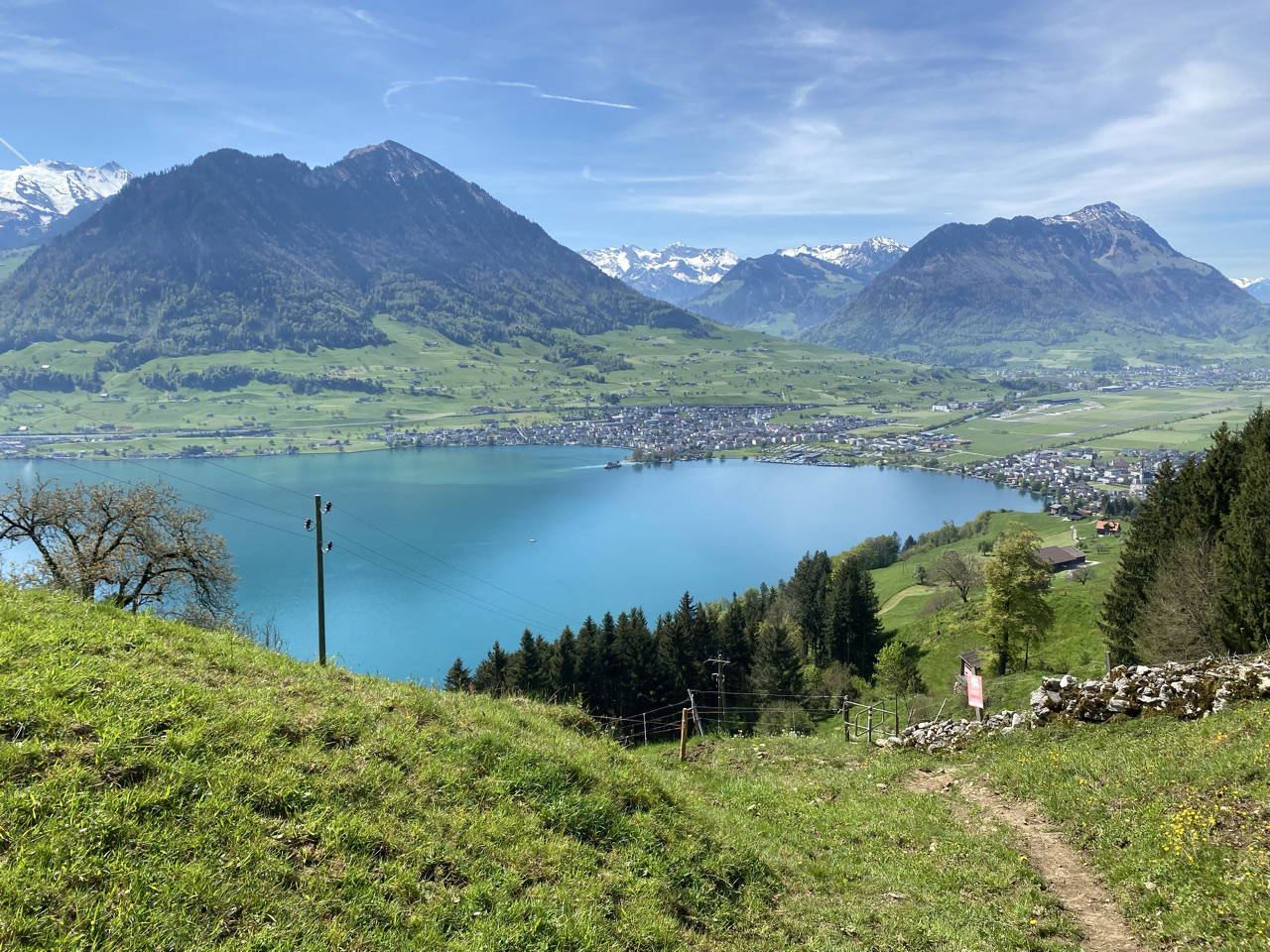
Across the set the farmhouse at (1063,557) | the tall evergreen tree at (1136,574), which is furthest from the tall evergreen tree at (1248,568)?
the farmhouse at (1063,557)

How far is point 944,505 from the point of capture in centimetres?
15025

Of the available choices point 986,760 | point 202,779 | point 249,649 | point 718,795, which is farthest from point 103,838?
point 986,760

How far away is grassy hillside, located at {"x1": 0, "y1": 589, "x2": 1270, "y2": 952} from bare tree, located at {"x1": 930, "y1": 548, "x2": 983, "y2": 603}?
166ft

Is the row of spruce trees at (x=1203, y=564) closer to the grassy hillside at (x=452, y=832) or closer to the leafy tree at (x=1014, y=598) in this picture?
the leafy tree at (x=1014, y=598)

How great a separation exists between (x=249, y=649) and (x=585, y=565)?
325ft

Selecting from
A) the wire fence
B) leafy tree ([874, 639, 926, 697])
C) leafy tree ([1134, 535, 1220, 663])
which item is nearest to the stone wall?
leafy tree ([1134, 535, 1220, 663])

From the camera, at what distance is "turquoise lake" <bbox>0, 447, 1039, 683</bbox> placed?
284ft

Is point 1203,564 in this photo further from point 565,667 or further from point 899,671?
point 565,667

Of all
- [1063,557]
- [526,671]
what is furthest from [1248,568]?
[1063,557]

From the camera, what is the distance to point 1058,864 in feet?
34.1

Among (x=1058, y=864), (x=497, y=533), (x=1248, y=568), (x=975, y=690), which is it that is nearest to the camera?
(x=1058, y=864)

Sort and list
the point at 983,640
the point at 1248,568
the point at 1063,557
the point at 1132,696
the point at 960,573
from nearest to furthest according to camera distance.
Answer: the point at 1132,696 < the point at 1248,568 < the point at 983,640 < the point at 960,573 < the point at 1063,557

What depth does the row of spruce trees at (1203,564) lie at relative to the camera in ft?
73.2

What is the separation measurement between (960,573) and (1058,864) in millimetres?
59122
